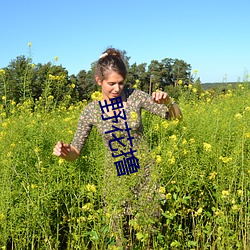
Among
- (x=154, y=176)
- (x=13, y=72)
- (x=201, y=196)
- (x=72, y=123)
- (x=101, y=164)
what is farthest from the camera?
(x=13, y=72)

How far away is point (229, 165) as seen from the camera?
220cm

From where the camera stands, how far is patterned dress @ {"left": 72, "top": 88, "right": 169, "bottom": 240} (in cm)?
185

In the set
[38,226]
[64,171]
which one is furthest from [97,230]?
[64,171]

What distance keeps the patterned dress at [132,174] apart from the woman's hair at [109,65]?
19 centimetres

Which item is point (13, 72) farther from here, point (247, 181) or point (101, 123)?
point (247, 181)

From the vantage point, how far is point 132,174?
6.03ft

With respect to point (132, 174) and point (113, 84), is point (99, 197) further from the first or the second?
point (113, 84)

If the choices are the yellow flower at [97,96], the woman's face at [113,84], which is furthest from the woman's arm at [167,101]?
the yellow flower at [97,96]

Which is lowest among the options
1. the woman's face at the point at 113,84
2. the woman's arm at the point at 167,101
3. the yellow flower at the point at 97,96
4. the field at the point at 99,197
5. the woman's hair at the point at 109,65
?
the field at the point at 99,197

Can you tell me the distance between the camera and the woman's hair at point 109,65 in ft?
7.20

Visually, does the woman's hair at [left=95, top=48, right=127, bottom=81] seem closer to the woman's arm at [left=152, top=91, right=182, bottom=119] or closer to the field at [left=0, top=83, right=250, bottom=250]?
the woman's arm at [left=152, top=91, right=182, bottom=119]

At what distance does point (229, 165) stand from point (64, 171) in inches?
43.3

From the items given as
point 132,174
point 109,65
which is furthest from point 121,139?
point 109,65

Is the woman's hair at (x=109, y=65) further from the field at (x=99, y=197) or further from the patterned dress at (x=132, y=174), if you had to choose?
the field at (x=99, y=197)
